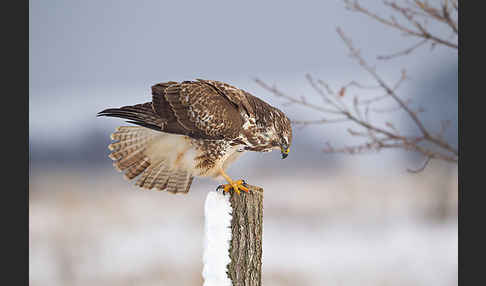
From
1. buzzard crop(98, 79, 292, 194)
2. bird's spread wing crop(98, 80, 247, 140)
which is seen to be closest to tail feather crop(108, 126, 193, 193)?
buzzard crop(98, 79, 292, 194)

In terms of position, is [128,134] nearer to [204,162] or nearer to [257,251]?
[204,162]

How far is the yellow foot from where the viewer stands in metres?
2.30

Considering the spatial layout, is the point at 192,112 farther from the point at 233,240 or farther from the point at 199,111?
the point at 233,240

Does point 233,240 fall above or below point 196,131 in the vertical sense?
below

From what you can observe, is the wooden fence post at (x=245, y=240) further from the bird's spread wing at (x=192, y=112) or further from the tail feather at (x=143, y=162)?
the tail feather at (x=143, y=162)

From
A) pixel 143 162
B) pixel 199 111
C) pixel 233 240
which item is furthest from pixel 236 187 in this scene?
pixel 143 162

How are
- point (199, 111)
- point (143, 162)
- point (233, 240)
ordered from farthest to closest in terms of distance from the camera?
point (143, 162)
point (199, 111)
point (233, 240)

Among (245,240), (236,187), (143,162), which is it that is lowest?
(245,240)

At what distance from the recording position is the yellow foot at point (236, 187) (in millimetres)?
2299

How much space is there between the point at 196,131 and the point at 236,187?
328 millimetres

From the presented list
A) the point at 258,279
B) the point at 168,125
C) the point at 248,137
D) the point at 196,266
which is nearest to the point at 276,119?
the point at 248,137

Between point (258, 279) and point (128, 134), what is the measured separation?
1.01 metres

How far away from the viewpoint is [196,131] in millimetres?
2367

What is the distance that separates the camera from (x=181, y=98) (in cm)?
241
